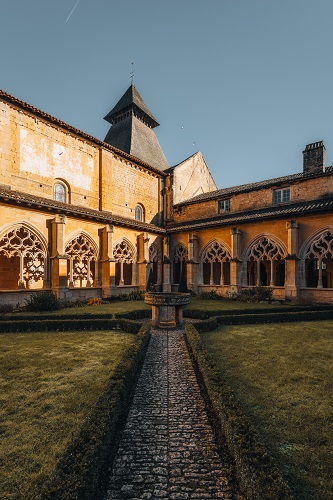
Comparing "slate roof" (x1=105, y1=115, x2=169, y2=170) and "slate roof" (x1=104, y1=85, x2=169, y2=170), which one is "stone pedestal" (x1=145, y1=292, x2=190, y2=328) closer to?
"slate roof" (x1=105, y1=115, x2=169, y2=170)

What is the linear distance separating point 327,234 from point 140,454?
15471mm

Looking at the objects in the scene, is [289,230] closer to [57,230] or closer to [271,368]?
[271,368]

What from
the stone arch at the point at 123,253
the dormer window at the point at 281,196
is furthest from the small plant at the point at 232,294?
the dormer window at the point at 281,196

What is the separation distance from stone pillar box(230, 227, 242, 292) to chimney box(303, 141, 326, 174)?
7.05m

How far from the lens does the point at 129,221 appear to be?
1922 cm

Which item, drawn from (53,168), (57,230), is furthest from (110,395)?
(53,168)

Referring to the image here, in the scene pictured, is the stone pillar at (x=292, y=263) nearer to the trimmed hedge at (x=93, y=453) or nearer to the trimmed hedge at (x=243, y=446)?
the trimmed hedge at (x=243, y=446)

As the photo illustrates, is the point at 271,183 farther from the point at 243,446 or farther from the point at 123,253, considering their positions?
the point at 243,446

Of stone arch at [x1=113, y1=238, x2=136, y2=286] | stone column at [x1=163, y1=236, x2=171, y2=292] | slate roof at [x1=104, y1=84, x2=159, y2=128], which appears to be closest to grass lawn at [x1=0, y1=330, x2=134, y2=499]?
stone arch at [x1=113, y1=238, x2=136, y2=286]

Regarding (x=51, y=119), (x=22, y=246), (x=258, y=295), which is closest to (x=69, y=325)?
(x=22, y=246)

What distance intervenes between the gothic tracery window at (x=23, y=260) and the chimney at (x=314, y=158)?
18843 millimetres

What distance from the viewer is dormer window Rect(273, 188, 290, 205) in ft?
61.9

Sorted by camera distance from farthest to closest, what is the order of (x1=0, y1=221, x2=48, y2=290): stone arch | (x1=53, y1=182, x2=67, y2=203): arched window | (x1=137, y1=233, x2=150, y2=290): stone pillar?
(x1=137, y1=233, x2=150, y2=290): stone pillar → (x1=53, y1=182, x2=67, y2=203): arched window → (x1=0, y1=221, x2=48, y2=290): stone arch

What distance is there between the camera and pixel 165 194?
25250 mm
